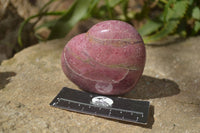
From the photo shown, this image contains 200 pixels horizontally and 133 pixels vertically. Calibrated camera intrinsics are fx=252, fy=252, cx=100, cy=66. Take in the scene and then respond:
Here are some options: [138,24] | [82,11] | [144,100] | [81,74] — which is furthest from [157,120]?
[138,24]

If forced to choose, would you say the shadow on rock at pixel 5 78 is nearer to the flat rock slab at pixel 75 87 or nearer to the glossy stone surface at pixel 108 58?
the flat rock slab at pixel 75 87

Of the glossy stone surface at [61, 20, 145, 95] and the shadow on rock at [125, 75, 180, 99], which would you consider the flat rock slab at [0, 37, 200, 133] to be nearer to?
the shadow on rock at [125, 75, 180, 99]

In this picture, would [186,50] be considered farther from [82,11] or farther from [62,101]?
[62,101]

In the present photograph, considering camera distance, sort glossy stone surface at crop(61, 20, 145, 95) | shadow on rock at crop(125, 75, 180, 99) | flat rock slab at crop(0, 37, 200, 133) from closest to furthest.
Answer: flat rock slab at crop(0, 37, 200, 133) → glossy stone surface at crop(61, 20, 145, 95) → shadow on rock at crop(125, 75, 180, 99)

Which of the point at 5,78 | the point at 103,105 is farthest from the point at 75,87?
the point at 5,78

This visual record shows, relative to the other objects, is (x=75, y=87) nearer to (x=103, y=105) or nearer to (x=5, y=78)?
(x=103, y=105)

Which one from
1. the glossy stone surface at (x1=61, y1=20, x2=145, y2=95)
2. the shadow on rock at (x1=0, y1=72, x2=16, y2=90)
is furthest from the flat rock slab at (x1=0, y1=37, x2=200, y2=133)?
the glossy stone surface at (x1=61, y1=20, x2=145, y2=95)

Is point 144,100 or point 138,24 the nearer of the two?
A: point 144,100

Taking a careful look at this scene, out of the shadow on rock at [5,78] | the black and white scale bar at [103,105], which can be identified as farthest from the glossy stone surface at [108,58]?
the shadow on rock at [5,78]
